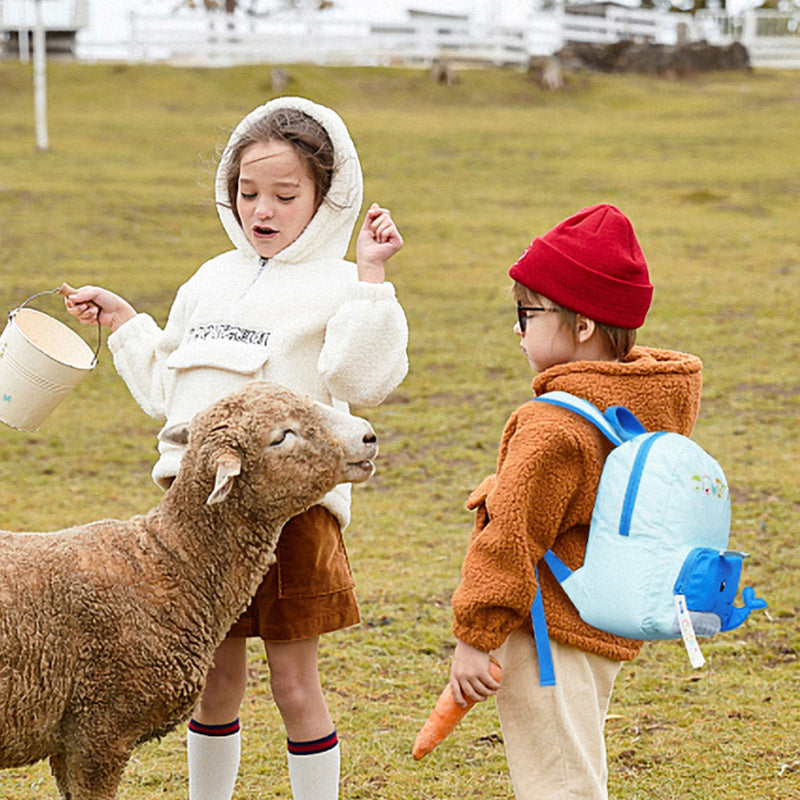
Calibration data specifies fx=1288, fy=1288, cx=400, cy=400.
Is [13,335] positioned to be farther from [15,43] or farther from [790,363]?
[15,43]

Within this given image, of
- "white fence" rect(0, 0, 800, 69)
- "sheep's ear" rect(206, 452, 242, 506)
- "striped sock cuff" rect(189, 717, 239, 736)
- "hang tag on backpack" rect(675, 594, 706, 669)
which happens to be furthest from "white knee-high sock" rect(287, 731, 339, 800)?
"white fence" rect(0, 0, 800, 69)

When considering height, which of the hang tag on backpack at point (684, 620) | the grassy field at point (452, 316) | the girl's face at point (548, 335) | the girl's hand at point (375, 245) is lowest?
the grassy field at point (452, 316)

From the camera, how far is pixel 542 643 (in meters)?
2.63

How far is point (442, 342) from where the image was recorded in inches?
417

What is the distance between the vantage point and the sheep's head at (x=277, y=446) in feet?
9.02

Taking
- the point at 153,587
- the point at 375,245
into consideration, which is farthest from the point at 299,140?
the point at 153,587

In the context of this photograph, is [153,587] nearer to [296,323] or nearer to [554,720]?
[296,323]

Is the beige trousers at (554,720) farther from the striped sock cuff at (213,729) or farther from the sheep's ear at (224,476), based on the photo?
the striped sock cuff at (213,729)

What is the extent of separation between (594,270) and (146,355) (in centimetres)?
123

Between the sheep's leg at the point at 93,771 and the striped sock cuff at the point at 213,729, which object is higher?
the sheep's leg at the point at 93,771

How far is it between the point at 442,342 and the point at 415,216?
542cm

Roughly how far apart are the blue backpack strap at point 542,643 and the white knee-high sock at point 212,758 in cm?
94

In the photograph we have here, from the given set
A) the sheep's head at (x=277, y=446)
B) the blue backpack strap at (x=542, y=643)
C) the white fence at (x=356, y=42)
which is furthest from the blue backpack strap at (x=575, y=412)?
the white fence at (x=356, y=42)

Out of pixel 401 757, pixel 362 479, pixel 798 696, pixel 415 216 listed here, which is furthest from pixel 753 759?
pixel 415 216
